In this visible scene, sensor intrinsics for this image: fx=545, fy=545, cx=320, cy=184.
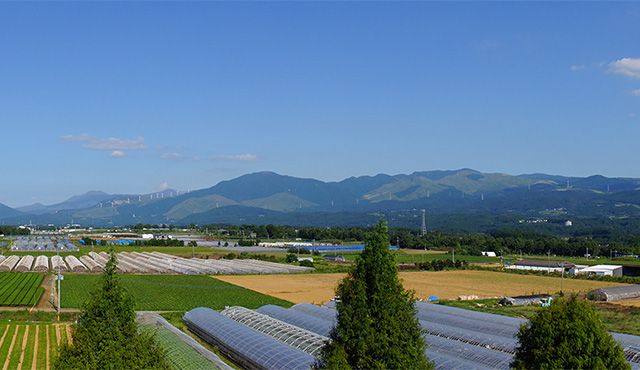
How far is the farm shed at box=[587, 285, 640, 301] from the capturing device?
156 feet

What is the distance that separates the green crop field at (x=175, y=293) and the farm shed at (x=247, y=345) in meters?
9.54

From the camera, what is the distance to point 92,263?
80250 mm

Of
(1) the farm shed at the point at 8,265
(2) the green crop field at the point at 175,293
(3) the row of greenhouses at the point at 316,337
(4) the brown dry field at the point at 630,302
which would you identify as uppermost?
(3) the row of greenhouses at the point at 316,337

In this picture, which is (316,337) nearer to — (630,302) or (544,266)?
(630,302)

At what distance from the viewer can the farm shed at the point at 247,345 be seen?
21297 mm

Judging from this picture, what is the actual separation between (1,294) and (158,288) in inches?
533

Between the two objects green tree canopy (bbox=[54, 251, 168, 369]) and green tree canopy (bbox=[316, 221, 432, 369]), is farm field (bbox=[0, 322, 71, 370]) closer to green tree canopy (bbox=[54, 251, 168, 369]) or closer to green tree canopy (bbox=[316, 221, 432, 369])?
green tree canopy (bbox=[54, 251, 168, 369])

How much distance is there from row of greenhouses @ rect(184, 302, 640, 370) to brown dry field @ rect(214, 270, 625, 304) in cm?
1462

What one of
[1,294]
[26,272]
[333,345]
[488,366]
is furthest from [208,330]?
[26,272]

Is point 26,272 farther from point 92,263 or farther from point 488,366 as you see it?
point 488,366

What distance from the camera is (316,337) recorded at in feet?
80.6

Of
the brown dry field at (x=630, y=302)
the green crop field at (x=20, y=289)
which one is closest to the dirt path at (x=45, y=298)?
the green crop field at (x=20, y=289)

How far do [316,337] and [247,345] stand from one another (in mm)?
3108

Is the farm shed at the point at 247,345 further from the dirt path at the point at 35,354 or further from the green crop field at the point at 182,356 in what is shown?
the dirt path at the point at 35,354
